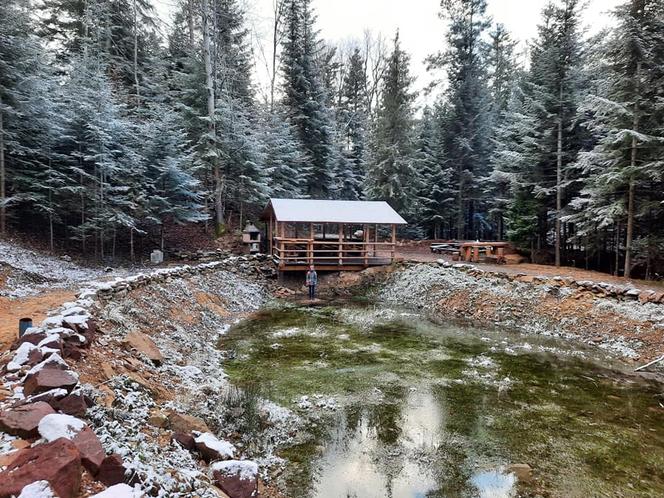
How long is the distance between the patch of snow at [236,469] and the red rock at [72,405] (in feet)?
3.92

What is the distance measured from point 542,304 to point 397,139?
16.0 metres

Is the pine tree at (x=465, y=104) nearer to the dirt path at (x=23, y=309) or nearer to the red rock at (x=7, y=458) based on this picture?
the dirt path at (x=23, y=309)

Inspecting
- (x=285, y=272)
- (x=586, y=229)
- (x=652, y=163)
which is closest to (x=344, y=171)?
(x=285, y=272)

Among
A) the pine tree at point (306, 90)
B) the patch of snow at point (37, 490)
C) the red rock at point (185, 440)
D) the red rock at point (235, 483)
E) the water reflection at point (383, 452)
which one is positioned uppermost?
the pine tree at point (306, 90)

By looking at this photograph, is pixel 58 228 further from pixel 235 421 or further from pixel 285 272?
pixel 235 421

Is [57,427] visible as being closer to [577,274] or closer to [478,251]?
[577,274]

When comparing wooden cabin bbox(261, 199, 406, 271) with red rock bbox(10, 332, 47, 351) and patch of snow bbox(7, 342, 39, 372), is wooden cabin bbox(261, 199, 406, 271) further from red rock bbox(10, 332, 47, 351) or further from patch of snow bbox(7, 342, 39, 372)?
patch of snow bbox(7, 342, 39, 372)

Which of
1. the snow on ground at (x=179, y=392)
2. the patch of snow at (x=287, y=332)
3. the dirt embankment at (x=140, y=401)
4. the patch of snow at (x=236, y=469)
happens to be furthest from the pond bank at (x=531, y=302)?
the patch of snow at (x=236, y=469)

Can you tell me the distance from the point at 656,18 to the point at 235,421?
1616cm

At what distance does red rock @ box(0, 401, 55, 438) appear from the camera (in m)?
2.73

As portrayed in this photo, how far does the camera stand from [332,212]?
1712 cm

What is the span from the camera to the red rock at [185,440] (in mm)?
3754

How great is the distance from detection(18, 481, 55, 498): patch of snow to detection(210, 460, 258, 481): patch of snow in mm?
1486

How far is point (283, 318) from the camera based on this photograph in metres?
12.0
